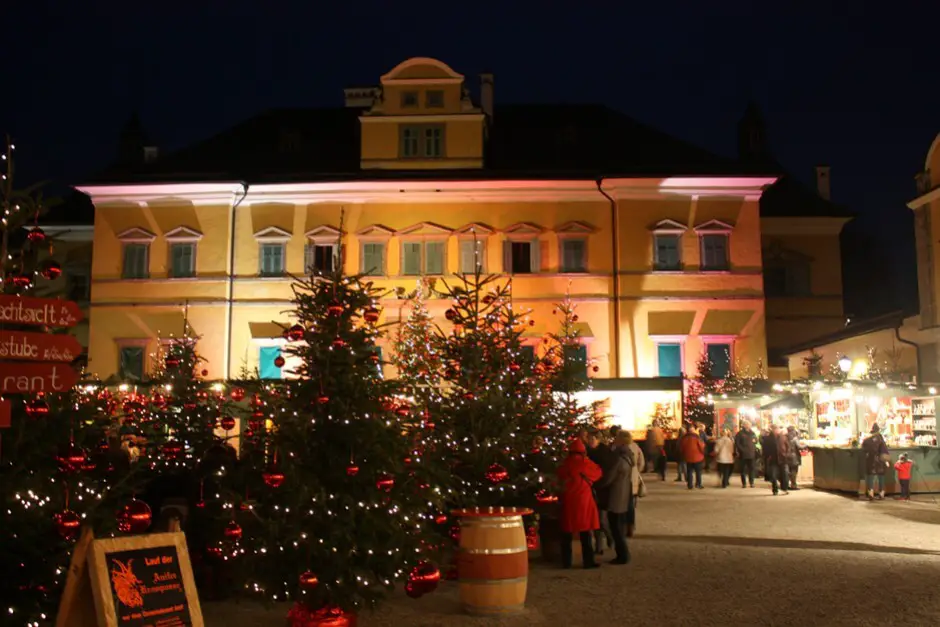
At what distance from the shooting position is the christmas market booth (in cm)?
2370

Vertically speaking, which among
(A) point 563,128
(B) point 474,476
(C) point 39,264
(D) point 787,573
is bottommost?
(D) point 787,573

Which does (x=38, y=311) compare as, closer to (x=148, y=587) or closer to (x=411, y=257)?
(x=148, y=587)

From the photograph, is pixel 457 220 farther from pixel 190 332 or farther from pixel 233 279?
pixel 190 332

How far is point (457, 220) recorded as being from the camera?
1571 inches

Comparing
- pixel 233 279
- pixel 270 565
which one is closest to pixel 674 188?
pixel 233 279

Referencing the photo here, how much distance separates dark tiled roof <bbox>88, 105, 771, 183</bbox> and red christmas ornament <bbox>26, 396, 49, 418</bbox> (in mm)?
31907

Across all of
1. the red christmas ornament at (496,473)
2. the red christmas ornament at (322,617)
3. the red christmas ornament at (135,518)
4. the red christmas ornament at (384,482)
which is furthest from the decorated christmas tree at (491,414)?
the red christmas ornament at (135,518)

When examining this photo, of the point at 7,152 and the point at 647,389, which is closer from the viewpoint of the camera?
the point at 7,152

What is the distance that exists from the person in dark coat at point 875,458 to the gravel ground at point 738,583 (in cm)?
369

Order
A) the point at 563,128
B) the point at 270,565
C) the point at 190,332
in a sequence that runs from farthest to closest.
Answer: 1. the point at 563,128
2. the point at 190,332
3. the point at 270,565

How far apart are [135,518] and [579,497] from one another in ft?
21.9

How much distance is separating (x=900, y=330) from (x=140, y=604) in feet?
97.1

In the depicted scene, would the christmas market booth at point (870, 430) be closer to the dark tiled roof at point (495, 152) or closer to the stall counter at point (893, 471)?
the stall counter at point (893, 471)

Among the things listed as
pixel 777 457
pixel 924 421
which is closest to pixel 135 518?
pixel 777 457
